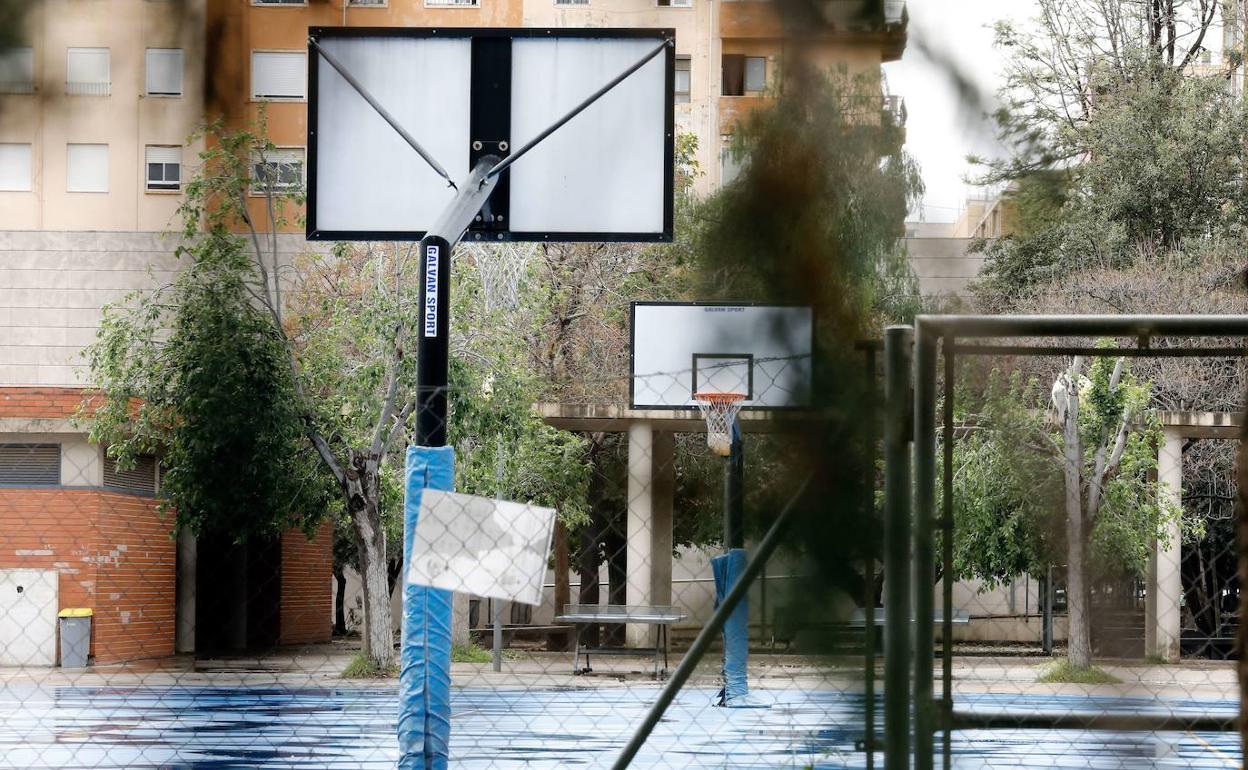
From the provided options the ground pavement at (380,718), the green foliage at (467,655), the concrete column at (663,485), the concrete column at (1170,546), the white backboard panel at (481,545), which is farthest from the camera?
the green foliage at (467,655)

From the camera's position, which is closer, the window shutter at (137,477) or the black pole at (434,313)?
the black pole at (434,313)

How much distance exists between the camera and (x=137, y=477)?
1675 cm

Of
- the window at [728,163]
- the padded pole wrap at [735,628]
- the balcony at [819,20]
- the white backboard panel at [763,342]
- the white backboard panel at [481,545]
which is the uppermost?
the balcony at [819,20]

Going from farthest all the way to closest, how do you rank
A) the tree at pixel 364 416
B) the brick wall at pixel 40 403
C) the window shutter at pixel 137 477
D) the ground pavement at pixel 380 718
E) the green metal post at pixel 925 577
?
the window shutter at pixel 137 477
the brick wall at pixel 40 403
the tree at pixel 364 416
the ground pavement at pixel 380 718
the green metal post at pixel 925 577

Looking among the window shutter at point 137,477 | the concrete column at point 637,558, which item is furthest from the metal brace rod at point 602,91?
the window shutter at point 137,477

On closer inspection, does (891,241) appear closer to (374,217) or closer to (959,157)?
(959,157)

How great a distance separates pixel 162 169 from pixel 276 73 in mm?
93

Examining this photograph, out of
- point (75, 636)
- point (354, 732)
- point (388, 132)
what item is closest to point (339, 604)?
point (75, 636)

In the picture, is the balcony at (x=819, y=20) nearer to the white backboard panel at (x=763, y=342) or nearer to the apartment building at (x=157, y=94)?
the apartment building at (x=157, y=94)

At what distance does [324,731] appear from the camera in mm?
10789

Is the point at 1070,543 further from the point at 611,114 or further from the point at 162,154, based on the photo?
the point at 162,154

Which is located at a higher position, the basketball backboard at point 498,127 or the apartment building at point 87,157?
the basketball backboard at point 498,127

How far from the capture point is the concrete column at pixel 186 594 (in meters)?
17.4

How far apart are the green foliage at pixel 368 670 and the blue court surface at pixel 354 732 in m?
0.67
